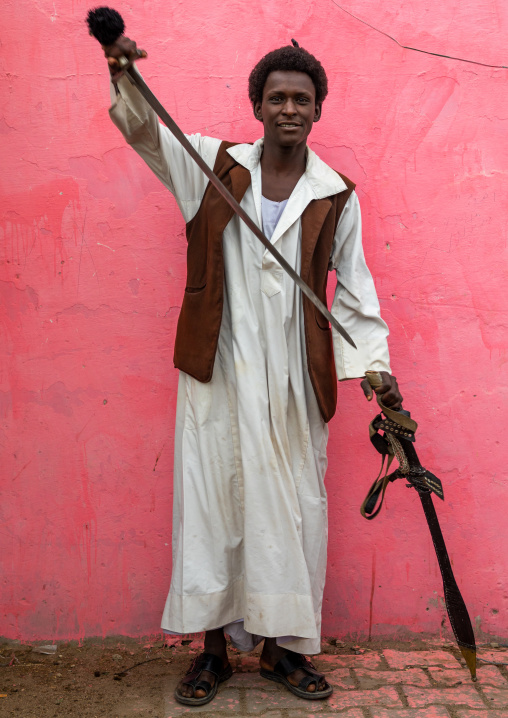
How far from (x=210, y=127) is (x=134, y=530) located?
165 cm

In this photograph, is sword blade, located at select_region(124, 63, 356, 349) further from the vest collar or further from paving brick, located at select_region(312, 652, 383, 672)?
paving brick, located at select_region(312, 652, 383, 672)

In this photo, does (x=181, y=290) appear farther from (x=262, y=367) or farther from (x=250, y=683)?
(x=250, y=683)

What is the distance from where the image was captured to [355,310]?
2.78 meters

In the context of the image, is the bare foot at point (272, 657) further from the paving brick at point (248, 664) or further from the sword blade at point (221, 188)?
the sword blade at point (221, 188)

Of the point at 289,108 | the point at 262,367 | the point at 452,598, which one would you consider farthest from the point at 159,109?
the point at 452,598

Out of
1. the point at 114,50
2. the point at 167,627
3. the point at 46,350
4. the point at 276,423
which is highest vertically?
the point at 114,50

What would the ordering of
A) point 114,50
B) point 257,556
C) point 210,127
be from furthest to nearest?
point 210,127
point 257,556
point 114,50

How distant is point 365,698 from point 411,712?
0.56 feet

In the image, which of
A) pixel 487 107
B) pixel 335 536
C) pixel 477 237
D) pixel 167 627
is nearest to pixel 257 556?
pixel 167 627

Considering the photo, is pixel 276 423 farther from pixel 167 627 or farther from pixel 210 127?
pixel 210 127

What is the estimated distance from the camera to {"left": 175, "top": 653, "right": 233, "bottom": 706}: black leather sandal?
8.82 feet

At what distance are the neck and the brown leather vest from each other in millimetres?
108

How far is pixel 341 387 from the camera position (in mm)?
3203

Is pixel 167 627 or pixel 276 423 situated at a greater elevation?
pixel 276 423
